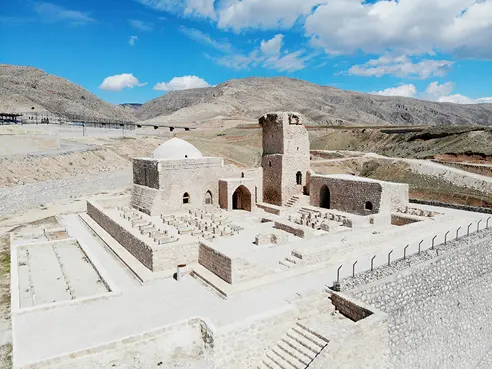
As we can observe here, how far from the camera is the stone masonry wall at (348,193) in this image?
56.6 feet

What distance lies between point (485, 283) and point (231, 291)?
33.4 feet

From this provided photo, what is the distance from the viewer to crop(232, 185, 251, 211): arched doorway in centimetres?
2005

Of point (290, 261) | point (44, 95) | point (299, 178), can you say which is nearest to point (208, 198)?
point (299, 178)

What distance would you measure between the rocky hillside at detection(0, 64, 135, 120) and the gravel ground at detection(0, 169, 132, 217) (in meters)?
46.8

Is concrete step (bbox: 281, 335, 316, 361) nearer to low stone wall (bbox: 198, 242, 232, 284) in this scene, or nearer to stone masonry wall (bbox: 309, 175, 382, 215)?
low stone wall (bbox: 198, 242, 232, 284)

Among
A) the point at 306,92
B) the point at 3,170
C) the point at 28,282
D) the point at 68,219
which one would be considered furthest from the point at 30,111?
the point at 306,92

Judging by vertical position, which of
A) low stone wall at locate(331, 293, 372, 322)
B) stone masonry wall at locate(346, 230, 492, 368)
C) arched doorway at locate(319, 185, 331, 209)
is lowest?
stone masonry wall at locate(346, 230, 492, 368)

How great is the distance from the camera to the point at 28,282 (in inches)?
450

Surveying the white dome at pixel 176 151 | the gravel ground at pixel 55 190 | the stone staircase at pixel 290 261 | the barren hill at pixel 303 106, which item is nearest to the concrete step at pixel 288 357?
the stone staircase at pixel 290 261

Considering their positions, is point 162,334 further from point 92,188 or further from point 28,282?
point 92,188

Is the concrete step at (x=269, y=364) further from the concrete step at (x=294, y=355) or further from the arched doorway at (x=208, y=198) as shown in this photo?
the arched doorway at (x=208, y=198)

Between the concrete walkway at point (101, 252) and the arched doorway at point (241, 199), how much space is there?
298 inches

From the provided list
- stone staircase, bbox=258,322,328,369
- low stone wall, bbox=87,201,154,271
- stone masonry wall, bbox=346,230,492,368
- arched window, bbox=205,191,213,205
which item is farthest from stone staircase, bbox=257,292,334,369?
arched window, bbox=205,191,213,205

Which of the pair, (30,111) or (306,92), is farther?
(306,92)
